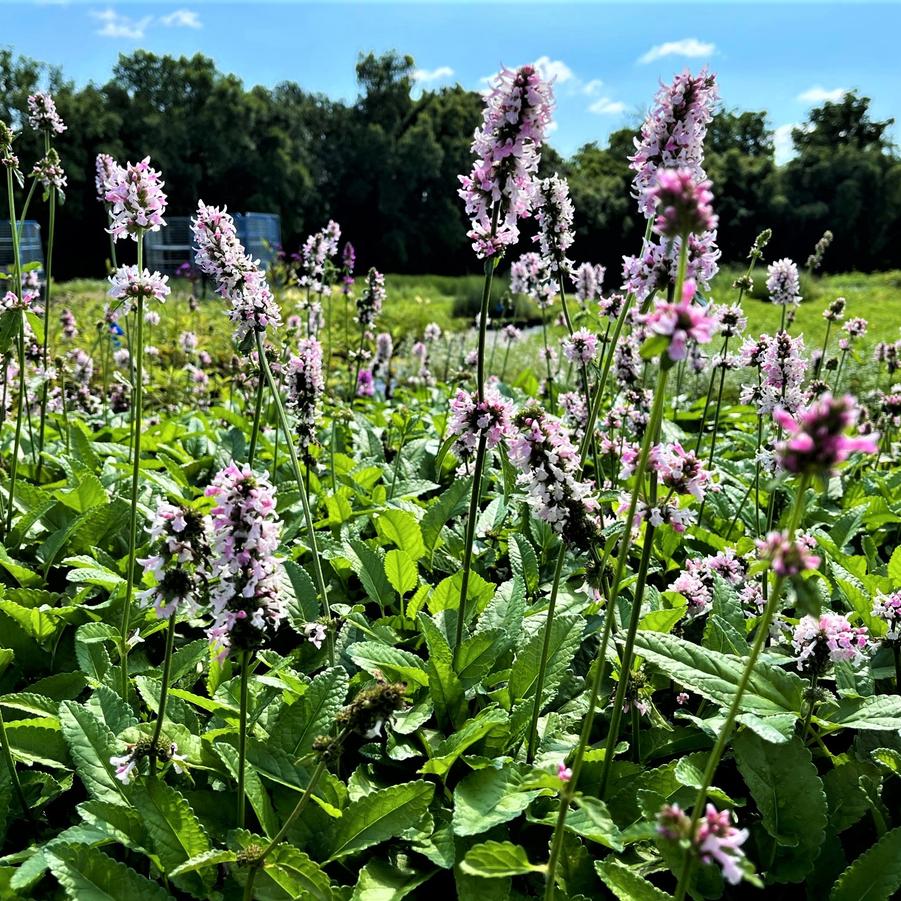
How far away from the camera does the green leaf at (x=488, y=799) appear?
2.06 metres

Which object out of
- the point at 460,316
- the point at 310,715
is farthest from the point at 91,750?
the point at 460,316

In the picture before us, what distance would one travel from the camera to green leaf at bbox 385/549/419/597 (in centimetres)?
323

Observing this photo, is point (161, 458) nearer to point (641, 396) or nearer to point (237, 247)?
point (237, 247)

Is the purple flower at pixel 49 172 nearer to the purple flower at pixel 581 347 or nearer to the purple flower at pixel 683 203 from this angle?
the purple flower at pixel 581 347

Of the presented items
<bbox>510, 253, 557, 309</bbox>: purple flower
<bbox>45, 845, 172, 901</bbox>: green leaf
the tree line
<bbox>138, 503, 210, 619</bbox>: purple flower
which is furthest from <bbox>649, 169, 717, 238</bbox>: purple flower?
the tree line

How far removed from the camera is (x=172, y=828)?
2055mm

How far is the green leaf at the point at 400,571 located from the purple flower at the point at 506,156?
4.47ft

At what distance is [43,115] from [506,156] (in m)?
2.75

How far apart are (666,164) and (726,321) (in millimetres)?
2079

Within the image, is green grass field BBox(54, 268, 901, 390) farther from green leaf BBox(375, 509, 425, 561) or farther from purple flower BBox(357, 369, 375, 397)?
green leaf BBox(375, 509, 425, 561)

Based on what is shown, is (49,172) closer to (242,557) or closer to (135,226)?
(135,226)

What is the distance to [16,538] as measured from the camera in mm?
3592

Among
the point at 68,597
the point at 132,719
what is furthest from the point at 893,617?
the point at 68,597

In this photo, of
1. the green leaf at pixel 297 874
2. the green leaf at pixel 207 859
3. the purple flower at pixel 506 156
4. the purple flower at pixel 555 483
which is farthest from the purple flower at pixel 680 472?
the green leaf at pixel 207 859
